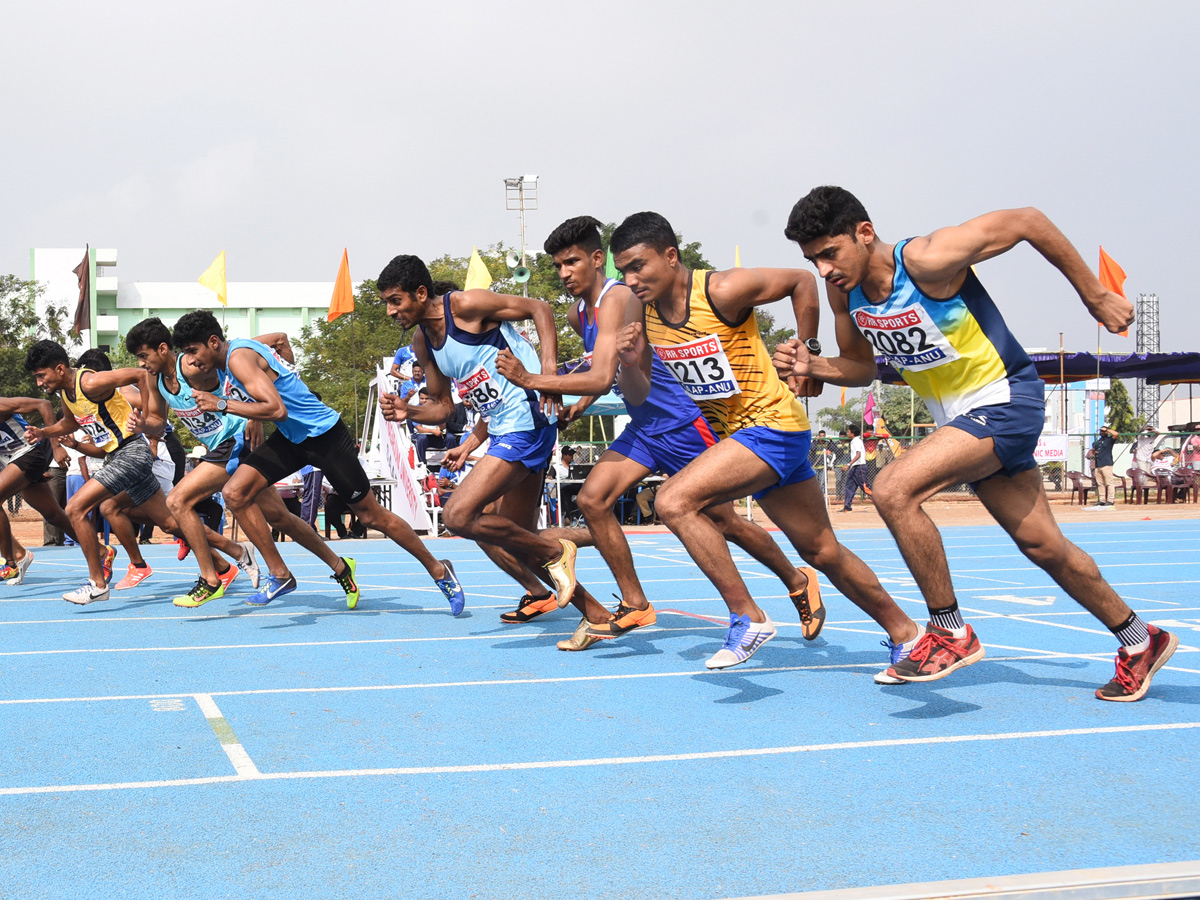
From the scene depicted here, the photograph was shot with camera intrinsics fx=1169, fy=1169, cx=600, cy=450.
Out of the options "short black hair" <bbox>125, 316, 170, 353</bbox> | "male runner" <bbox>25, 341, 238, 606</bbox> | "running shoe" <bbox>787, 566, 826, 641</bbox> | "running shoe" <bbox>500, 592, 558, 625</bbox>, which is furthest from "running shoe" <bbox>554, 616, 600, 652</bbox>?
"male runner" <bbox>25, 341, 238, 606</bbox>

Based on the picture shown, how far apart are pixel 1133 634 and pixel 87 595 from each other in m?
7.30

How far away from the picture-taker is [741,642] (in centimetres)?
474

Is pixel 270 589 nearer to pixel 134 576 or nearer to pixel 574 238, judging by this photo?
pixel 134 576

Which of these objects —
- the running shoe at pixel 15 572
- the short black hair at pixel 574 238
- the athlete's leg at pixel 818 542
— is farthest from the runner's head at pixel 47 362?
the athlete's leg at pixel 818 542

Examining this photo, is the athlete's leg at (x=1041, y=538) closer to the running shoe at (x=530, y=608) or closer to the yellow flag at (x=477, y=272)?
the running shoe at (x=530, y=608)

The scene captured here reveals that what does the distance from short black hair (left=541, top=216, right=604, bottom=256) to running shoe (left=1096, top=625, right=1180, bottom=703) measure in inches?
127

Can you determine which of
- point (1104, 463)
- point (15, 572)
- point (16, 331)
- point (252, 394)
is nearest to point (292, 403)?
point (252, 394)

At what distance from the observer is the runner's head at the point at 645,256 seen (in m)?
5.08

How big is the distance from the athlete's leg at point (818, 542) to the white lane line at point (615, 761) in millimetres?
967

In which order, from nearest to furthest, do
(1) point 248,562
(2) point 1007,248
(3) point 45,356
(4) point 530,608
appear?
1. (2) point 1007,248
2. (4) point 530,608
3. (3) point 45,356
4. (1) point 248,562

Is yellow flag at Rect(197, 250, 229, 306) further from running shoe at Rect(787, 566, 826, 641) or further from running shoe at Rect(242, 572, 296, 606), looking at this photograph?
running shoe at Rect(787, 566, 826, 641)

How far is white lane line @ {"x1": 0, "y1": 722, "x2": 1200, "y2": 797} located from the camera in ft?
12.4

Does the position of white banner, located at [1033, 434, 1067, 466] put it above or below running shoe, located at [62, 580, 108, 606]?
below

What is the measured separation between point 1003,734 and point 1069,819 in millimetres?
1072
